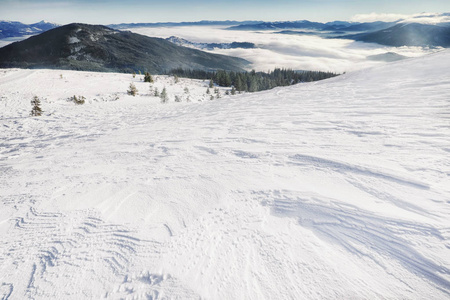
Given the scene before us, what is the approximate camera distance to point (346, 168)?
3.06 m

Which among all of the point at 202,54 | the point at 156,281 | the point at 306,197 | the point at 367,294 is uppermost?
the point at 202,54

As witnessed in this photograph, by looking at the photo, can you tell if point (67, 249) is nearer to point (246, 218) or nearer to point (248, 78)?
point (246, 218)

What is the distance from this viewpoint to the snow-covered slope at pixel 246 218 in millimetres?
1713

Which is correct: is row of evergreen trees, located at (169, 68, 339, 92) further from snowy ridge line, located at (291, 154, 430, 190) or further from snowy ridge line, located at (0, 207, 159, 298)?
snowy ridge line, located at (0, 207, 159, 298)

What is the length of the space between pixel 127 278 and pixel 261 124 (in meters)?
4.95

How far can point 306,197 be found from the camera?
8.21ft

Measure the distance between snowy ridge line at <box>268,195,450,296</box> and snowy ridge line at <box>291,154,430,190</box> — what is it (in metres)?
0.81

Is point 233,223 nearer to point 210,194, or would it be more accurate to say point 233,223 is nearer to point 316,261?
point 210,194

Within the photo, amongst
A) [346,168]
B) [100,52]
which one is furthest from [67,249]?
[100,52]

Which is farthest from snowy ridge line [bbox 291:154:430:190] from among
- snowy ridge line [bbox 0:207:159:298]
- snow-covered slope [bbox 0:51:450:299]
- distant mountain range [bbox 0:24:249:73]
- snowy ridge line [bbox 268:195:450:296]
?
distant mountain range [bbox 0:24:249:73]

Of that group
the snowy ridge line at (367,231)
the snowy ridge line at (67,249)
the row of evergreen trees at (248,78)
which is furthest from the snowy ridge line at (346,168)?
the row of evergreen trees at (248,78)

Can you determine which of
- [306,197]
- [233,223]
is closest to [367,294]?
[306,197]

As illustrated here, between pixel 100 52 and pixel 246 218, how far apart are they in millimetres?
174187

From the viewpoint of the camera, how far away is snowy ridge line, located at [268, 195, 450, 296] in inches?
65.0
